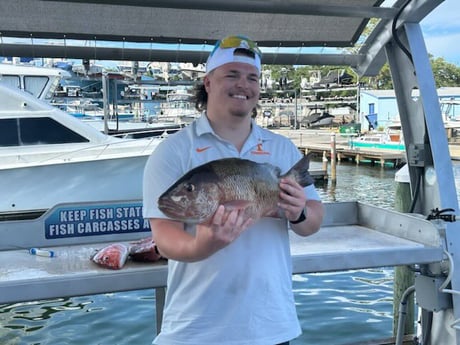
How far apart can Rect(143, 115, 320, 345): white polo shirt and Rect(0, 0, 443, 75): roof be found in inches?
60.0

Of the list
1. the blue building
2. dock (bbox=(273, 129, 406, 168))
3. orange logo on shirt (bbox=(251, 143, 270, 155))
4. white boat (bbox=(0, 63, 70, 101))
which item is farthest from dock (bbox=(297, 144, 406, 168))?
orange logo on shirt (bbox=(251, 143, 270, 155))

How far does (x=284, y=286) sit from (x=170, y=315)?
0.46 m

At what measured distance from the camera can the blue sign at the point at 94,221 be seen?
11.2 ft

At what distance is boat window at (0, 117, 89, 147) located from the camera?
11.1 metres

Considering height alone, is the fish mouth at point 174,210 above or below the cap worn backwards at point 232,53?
below

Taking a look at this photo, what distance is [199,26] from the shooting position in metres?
3.69

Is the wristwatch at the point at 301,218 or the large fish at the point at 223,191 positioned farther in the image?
the wristwatch at the point at 301,218

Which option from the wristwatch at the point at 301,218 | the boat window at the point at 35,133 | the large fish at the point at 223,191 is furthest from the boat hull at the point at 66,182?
the large fish at the point at 223,191

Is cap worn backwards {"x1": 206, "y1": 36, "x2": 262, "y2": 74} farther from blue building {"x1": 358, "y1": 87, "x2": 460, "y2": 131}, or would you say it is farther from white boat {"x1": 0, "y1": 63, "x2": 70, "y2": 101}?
blue building {"x1": 358, "y1": 87, "x2": 460, "y2": 131}

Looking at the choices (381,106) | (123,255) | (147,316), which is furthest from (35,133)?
(381,106)

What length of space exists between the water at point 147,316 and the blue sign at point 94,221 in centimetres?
305

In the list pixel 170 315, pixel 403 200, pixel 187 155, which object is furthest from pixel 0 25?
pixel 403 200

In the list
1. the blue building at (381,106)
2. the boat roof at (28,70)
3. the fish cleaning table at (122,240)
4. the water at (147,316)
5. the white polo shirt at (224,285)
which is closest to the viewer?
the white polo shirt at (224,285)

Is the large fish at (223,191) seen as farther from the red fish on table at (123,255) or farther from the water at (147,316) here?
the water at (147,316)
